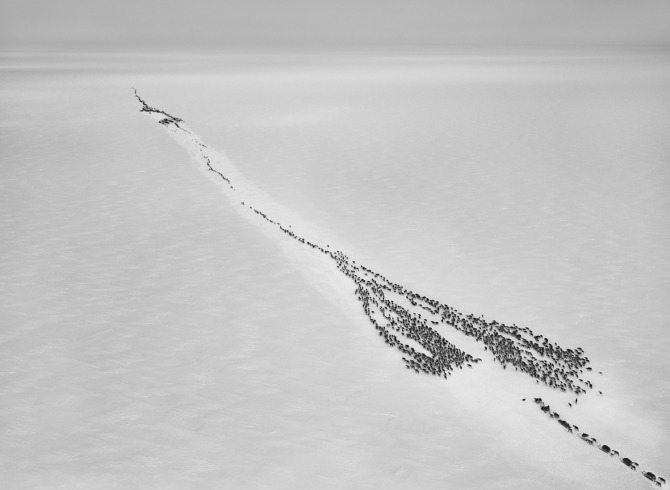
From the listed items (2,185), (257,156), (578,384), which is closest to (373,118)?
(257,156)

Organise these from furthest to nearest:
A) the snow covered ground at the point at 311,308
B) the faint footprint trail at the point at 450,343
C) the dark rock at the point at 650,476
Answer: the faint footprint trail at the point at 450,343 → the snow covered ground at the point at 311,308 → the dark rock at the point at 650,476

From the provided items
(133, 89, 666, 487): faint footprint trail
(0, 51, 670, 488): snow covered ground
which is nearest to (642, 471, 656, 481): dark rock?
(133, 89, 666, 487): faint footprint trail

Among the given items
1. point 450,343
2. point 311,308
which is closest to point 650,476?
point 450,343

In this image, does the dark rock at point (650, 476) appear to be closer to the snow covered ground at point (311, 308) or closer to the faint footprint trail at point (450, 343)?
the faint footprint trail at point (450, 343)

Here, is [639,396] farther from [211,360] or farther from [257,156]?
[257,156]

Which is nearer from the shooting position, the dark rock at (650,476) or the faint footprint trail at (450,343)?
the dark rock at (650,476)

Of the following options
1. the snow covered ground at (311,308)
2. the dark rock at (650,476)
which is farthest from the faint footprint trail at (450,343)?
the snow covered ground at (311,308)
